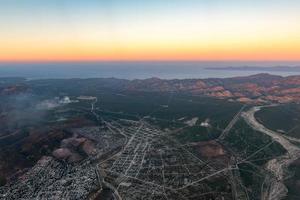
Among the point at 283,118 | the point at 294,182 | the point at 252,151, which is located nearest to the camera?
the point at 294,182

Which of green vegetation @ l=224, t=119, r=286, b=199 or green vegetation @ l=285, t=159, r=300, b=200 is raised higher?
green vegetation @ l=285, t=159, r=300, b=200

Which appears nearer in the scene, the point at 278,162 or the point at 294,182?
the point at 294,182

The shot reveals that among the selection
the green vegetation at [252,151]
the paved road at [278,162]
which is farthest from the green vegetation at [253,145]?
the paved road at [278,162]

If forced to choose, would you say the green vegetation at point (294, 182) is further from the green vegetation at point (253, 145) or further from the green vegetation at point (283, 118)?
the green vegetation at point (283, 118)

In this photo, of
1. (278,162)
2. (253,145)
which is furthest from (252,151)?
(278,162)

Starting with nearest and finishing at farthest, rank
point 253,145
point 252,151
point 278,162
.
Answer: point 278,162
point 252,151
point 253,145

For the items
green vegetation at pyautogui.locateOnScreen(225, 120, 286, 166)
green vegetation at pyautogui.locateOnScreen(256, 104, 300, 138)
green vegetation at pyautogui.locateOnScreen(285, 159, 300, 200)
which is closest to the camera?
green vegetation at pyautogui.locateOnScreen(285, 159, 300, 200)

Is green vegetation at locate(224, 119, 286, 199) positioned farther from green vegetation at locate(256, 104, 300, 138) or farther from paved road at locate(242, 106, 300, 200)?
green vegetation at locate(256, 104, 300, 138)

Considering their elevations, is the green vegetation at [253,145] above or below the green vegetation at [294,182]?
below

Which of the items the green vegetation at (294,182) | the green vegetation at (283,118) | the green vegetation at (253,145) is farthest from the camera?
the green vegetation at (283,118)

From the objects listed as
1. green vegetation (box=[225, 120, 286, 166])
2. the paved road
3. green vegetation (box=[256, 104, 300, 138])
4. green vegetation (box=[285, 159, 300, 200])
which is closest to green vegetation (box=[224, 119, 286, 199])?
green vegetation (box=[225, 120, 286, 166])

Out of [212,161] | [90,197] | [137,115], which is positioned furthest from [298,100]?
[90,197]

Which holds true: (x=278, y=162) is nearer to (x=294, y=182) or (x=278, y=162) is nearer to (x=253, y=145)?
(x=294, y=182)
